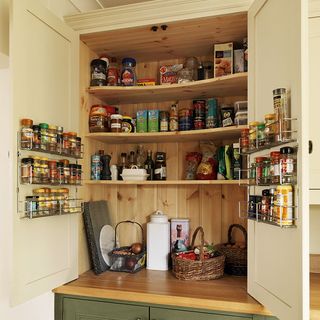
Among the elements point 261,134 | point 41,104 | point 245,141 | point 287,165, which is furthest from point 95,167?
point 287,165

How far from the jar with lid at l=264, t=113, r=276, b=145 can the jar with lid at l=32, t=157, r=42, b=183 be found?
0.96 metres

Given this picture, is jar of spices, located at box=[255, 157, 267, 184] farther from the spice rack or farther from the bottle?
the spice rack

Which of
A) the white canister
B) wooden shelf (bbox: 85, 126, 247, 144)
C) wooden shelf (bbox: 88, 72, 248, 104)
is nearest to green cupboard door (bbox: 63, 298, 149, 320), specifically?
the white canister

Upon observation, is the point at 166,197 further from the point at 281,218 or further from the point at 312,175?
the point at 281,218

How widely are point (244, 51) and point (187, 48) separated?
37 centimetres

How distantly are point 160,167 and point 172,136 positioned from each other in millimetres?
224

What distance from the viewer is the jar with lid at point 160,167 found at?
1.98 m

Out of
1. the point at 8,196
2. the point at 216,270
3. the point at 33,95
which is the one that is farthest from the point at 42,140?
the point at 216,270

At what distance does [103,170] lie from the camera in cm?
199

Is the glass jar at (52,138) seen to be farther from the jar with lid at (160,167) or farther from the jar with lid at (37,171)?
the jar with lid at (160,167)

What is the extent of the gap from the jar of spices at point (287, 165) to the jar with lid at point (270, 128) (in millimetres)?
119

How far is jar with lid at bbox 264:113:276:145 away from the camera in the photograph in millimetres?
1236

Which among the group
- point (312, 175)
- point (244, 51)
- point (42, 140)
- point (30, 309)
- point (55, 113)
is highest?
point (244, 51)

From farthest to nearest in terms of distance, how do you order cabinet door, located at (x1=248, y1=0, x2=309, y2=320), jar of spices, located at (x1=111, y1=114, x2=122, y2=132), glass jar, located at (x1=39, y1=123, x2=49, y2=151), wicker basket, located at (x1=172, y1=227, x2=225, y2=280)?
1. jar of spices, located at (x1=111, y1=114, x2=122, y2=132)
2. wicker basket, located at (x1=172, y1=227, x2=225, y2=280)
3. glass jar, located at (x1=39, y1=123, x2=49, y2=151)
4. cabinet door, located at (x1=248, y1=0, x2=309, y2=320)
